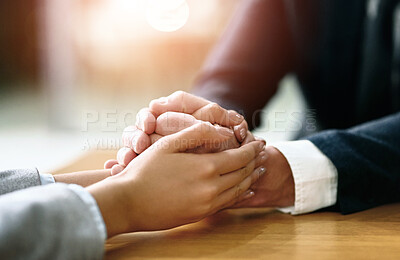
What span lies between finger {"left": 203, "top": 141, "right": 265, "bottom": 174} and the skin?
0.06 meters

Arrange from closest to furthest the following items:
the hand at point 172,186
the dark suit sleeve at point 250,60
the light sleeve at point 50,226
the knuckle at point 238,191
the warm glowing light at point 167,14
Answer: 1. the light sleeve at point 50,226
2. the hand at point 172,186
3. the knuckle at point 238,191
4. the dark suit sleeve at point 250,60
5. the warm glowing light at point 167,14

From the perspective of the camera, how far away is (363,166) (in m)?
0.65

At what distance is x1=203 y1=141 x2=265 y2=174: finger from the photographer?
21.8 inches

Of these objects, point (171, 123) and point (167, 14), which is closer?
point (171, 123)

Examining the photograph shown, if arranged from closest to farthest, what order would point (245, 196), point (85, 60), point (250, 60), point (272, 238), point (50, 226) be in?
point (50, 226), point (272, 238), point (245, 196), point (250, 60), point (85, 60)

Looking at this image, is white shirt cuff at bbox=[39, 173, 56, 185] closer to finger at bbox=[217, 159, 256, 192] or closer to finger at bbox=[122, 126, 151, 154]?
finger at bbox=[122, 126, 151, 154]

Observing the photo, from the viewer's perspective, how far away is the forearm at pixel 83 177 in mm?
627

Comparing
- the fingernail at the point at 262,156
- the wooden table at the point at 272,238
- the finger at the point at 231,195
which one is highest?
the fingernail at the point at 262,156

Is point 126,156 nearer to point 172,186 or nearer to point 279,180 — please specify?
point 172,186

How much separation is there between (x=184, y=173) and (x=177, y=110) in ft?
0.61

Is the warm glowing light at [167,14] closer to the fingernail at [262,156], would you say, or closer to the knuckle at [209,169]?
the fingernail at [262,156]

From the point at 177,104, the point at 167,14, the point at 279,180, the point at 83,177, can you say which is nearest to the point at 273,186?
the point at 279,180

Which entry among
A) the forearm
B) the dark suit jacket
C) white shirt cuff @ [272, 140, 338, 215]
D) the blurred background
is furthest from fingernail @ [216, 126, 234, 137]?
the blurred background

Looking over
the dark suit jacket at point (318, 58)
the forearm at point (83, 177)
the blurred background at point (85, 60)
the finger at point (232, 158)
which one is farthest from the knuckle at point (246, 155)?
the blurred background at point (85, 60)
